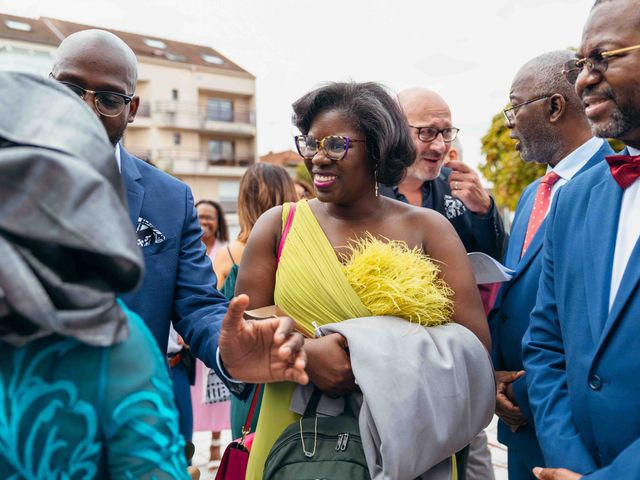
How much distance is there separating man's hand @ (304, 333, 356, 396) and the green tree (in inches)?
432

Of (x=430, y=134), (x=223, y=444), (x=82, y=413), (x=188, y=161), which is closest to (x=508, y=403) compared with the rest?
(x=430, y=134)

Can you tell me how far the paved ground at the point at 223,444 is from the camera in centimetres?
554

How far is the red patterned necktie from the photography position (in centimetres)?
314

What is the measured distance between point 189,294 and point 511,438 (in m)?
1.67

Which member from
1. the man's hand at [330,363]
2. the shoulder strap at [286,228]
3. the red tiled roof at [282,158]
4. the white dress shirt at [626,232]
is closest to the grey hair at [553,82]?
the white dress shirt at [626,232]

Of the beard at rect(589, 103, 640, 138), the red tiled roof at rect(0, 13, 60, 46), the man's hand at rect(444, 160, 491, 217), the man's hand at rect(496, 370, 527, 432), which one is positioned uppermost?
the red tiled roof at rect(0, 13, 60, 46)

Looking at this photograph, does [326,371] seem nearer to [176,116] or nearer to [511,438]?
[511,438]

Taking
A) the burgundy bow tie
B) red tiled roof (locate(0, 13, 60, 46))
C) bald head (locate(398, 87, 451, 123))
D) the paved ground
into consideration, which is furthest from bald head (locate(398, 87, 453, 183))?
red tiled roof (locate(0, 13, 60, 46))

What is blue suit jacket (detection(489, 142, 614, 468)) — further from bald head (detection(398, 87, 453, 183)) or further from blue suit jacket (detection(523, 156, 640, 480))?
bald head (detection(398, 87, 453, 183))

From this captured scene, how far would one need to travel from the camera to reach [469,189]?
3.48 m

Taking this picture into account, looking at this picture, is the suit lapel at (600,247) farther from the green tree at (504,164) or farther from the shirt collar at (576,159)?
the green tree at (504,164)

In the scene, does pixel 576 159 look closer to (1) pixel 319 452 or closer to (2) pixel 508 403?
(2) pixel 508 403

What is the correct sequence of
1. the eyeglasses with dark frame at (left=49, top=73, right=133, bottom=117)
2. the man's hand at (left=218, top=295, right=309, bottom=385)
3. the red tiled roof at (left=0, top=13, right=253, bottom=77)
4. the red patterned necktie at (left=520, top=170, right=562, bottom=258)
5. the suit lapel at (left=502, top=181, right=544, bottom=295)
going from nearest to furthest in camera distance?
the man's hand at (left=218, top=295, right=309, bottom=385), the eyeglasses with dark frame at (left=49, top=73, right=133, bottom=117), the suit lapel at (left=502, top=181, right=544, bottom=295), the red patterned necktie at (left=520, top=170, right=562, bottom=258), the red tiled roof at (left=0, top=13, right=253, bottom=77)

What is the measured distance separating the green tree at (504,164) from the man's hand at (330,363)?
10974mm
